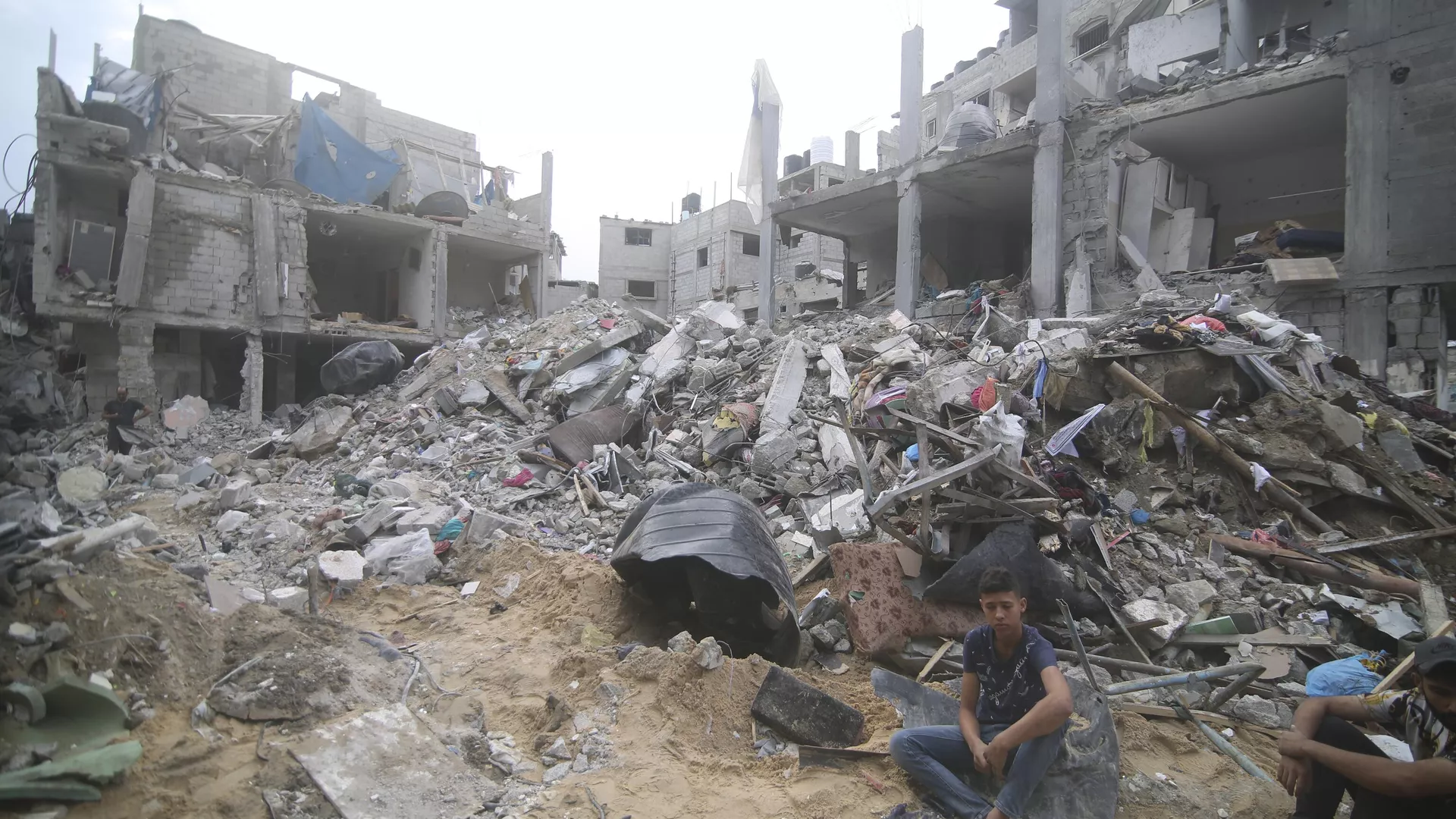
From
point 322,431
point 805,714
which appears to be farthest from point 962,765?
point 322,431

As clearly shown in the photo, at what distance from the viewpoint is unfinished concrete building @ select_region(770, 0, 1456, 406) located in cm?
859

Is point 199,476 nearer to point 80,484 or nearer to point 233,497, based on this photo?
point 233,497

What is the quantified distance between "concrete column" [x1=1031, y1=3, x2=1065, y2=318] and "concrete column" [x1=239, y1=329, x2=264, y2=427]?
48.2ft

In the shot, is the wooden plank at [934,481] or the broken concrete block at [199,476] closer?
the wooden plank at [934,481]

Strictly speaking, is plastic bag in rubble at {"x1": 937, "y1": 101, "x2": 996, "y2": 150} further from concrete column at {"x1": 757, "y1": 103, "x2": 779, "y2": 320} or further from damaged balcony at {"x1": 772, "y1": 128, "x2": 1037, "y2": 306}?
concrete column at {"x1": 757, "y1": 103, "x2": 779, "y2": 320}

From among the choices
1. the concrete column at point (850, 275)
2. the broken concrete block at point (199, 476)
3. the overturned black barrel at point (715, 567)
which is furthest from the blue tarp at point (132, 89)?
the concrete column at point (850, 275)

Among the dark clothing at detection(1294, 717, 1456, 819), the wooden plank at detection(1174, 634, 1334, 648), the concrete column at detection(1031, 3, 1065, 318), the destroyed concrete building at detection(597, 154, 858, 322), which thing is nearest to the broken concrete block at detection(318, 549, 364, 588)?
the dark clothing at detection(1294, 717, 1456, 819)

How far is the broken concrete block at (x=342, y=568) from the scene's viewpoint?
486cm

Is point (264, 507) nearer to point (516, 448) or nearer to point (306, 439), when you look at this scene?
point (516, 448)

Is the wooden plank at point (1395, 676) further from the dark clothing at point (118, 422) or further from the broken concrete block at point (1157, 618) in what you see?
the dark clothing at point (118, 422)

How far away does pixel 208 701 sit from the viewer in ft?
8.54

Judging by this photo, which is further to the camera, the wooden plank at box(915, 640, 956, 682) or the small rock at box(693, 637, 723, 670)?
the wooden plank at box(915, 640, 956, 682)

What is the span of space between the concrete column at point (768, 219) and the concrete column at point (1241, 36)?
888cm

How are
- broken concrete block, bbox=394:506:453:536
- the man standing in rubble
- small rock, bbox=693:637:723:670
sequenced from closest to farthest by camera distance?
small rock, bbox=693:637:723:670 < broken concrete block, bbox=394:506:453:536 < the man standing in rubble
